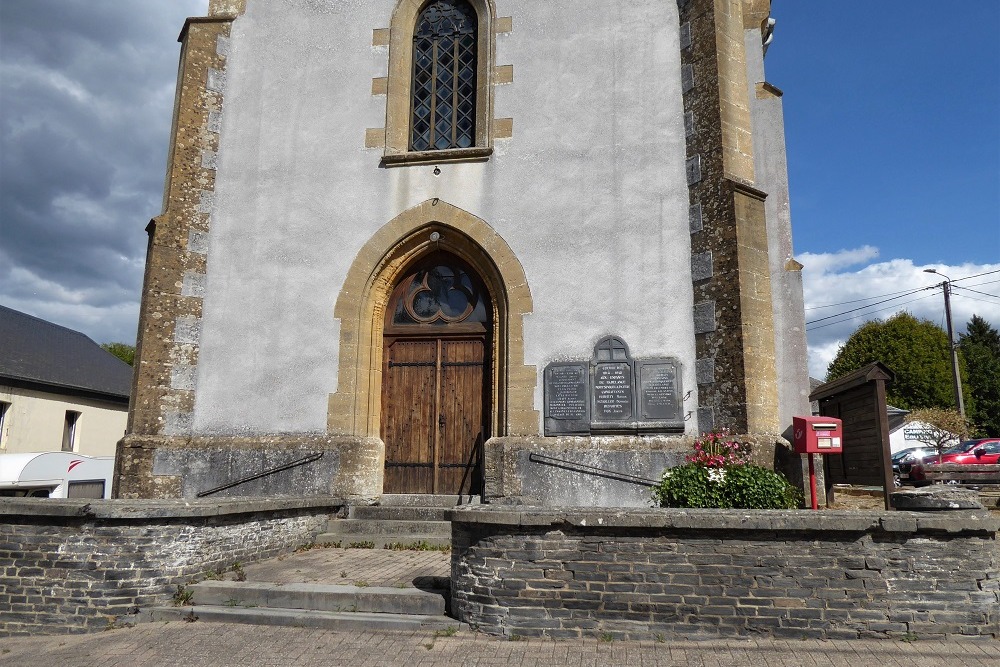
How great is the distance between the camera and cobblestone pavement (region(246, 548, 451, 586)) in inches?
261

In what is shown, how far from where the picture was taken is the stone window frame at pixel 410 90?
33.5 feet

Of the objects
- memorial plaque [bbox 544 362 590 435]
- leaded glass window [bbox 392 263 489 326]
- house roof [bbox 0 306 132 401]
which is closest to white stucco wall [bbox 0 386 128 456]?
house roof [bbox 0 306 132 401]

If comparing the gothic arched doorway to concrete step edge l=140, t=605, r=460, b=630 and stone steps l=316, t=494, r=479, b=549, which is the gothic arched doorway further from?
concrete step edge l=140, t=605, r=460, b=630

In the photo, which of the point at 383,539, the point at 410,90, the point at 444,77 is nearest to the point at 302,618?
the point at 383,539

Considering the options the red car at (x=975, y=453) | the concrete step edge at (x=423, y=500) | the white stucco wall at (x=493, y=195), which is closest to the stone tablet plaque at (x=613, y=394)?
the white stucco wall at (x=493, y=195)

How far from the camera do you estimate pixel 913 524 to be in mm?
5234

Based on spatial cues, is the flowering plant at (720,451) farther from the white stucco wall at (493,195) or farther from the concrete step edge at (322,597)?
the concrete step edge at (322,597)

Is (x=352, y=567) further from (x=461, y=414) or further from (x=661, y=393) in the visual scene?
(x=661, y=393)

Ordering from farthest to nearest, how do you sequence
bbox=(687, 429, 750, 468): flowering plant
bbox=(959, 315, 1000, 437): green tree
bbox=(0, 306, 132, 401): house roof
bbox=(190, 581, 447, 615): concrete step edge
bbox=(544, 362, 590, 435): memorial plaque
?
1. bbox=(959, 315, 1000, 437): green tree
2. bbox=(0, 306, 132, 401): house roof
3. bbox=(544, 362, 590, 435): memorial plaque
4. bbox=(687, 429, 750, 468): flowering plant
5. bbox=(190, 581, 447, 615): concrete step edge

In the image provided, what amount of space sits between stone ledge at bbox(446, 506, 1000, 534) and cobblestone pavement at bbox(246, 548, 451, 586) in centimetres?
163

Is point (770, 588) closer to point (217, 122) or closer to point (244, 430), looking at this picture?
point (244, 430)

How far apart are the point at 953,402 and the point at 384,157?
3553 cm

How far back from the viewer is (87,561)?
6.14 meters

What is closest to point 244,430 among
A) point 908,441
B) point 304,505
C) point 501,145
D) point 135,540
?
point 304,505
